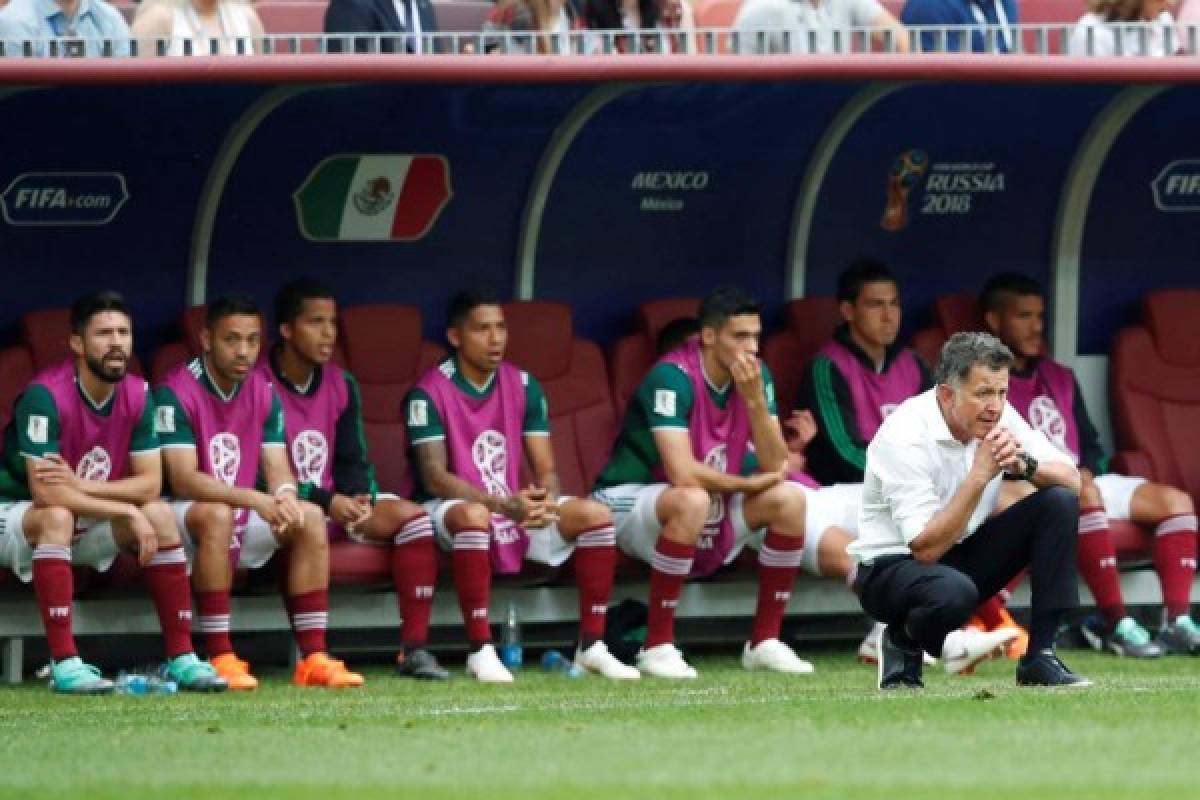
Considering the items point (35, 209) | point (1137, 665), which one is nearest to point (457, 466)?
point (35, 209)

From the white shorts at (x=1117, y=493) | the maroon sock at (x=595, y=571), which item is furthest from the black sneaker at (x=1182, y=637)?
the maroon sock at (x=595, y=571)

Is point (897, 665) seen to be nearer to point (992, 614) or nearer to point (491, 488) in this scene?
point (992, 614)

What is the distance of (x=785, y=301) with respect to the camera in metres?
12.4

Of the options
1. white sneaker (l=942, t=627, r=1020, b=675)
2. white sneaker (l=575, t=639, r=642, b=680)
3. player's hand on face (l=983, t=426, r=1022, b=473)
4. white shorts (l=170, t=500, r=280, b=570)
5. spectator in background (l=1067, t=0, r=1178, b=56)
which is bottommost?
white sneaker (l=575, t=639, r=642, b=680)

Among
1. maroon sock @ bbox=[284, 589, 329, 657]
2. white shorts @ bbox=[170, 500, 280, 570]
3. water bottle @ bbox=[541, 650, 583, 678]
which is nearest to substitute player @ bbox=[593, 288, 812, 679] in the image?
water bottle @ bbox=[541, 650, 583, 678]

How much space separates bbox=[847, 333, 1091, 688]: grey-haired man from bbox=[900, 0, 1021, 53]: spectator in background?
90.1 inches

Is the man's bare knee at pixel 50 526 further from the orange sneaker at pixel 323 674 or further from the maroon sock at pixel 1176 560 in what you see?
the maroon sock at pixel 1176 560

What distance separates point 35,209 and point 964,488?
457 centimetres

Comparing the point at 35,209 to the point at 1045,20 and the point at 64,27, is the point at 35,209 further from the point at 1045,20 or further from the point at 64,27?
the point at 1045,20

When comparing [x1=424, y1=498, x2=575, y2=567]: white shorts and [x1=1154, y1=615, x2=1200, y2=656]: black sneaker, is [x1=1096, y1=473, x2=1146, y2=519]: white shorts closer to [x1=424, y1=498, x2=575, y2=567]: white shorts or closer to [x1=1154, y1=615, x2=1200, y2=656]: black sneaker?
[x1=1154, y1=615, x2=1200, y2=656]: black sneaker

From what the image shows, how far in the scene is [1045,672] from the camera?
8.85m

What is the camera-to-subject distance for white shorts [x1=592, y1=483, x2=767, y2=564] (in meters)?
11.0

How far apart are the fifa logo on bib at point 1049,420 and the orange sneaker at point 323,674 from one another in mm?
3324

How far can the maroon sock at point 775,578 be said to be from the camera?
1091 centimetres
